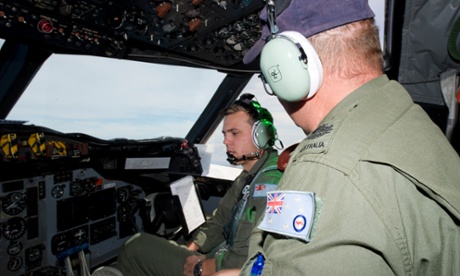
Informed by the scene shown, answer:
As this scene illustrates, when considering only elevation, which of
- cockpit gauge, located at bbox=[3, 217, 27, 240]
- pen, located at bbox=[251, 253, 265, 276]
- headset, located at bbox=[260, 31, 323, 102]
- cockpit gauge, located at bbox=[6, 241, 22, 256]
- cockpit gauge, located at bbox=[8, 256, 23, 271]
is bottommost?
cockpit gauge, located at bbox=[8, 256, 23, 271]

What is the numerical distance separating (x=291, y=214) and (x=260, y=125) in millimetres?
1522

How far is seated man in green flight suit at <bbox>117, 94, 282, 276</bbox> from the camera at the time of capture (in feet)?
5.66

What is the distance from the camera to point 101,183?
269 centimetres

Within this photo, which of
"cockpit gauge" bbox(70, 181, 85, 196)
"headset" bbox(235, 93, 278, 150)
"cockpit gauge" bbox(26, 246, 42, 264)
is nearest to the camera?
"headset" bbox(235, 93, 278, 150)

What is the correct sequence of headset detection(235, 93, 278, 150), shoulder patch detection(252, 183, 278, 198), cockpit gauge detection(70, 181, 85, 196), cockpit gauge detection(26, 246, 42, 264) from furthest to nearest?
cockpit gauge detection(70, 181, 85, 196), cockpit gauge detection(26, 246, 42, 264), headset detection(235, 93, 278, 150), shoulder patch detection(252, 183, 278, 198)

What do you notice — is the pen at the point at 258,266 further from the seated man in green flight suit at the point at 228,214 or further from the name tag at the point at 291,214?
the seated man in green flight suit at the point at 228,214

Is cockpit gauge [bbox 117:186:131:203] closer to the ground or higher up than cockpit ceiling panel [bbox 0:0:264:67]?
closer to the ground

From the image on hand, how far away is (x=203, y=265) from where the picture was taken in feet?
5.65

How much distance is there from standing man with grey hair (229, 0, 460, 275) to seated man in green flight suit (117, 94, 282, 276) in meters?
0.99

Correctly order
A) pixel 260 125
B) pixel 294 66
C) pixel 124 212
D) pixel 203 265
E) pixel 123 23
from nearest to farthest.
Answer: pixel 294 66 → pixel 203 265 → pixel 123 23 → pixel 260 125 → pixel 124 212

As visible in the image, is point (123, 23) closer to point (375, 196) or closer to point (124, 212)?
point (124, 212)

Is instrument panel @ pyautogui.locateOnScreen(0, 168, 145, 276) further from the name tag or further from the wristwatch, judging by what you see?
the name tag

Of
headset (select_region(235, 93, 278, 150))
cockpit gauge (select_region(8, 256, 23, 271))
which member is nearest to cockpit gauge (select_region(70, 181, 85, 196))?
cockpit gauge (select_region(8, 256, 23, 271))

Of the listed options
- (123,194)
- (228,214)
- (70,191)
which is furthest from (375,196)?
(123,194)
